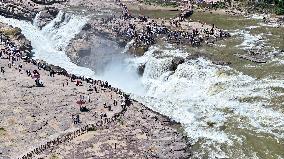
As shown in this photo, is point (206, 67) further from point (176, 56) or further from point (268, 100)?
point (268, 100)

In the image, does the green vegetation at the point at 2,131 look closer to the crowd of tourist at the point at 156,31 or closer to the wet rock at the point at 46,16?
the crowd of tourist at the point at 156,31

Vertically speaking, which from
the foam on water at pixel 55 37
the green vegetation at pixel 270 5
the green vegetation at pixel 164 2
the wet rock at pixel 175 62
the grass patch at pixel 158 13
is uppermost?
the green vegetation at pixel 270 5

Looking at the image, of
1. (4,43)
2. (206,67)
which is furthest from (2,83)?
(206,67)

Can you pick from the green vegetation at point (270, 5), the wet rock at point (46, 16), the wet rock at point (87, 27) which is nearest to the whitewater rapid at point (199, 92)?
the wet rock at point (87, 27)

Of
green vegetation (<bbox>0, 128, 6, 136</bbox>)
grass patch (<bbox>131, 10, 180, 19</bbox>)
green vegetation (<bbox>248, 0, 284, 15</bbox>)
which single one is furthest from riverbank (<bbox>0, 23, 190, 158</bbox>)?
green vegetation (<bbox>248, 0, 284, 15</bbox>)

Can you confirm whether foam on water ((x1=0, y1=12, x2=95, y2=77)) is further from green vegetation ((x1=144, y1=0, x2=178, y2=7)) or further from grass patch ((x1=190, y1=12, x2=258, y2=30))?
grass patch ((x1=190, y1=12, x2=258, y2=30))

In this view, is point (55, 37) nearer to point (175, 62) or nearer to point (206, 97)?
point (175, 62)

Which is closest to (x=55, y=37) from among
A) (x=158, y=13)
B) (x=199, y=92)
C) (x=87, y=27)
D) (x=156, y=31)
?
(x=87, y=27)
